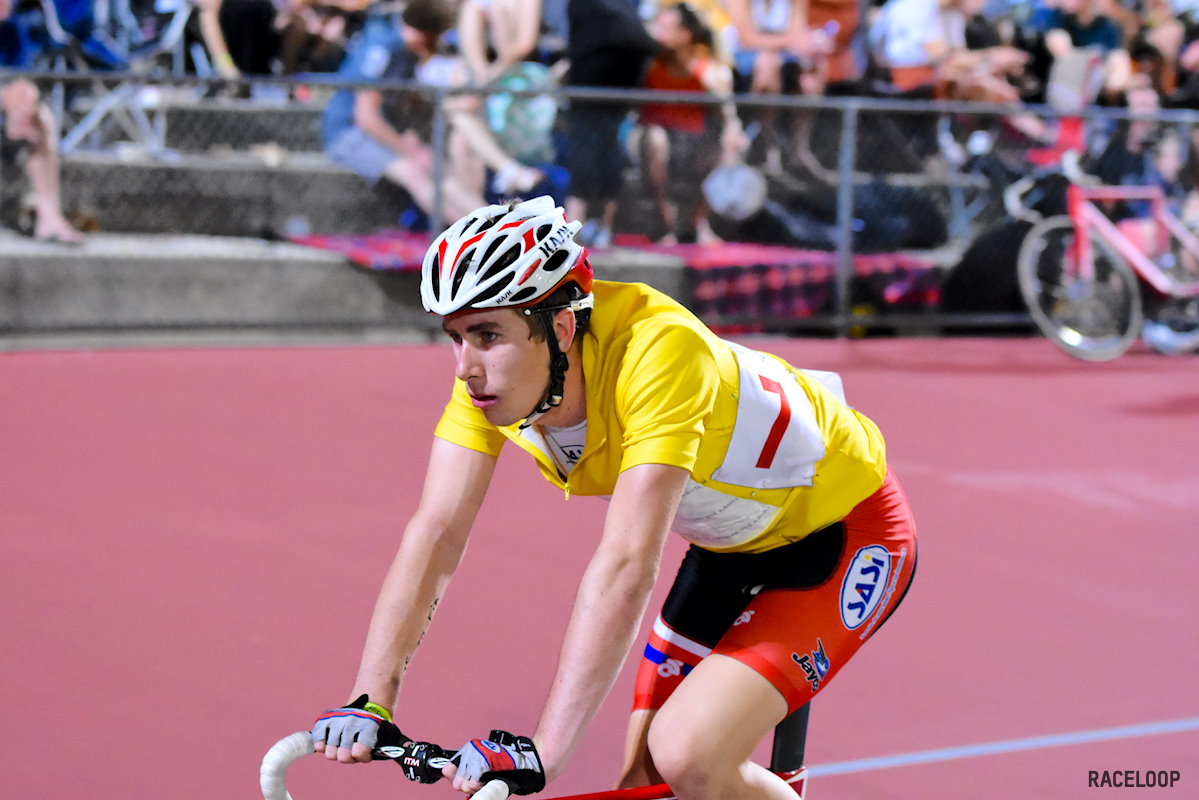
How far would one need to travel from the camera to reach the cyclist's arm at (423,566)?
254 centimetres

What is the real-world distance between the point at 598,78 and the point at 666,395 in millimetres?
7457

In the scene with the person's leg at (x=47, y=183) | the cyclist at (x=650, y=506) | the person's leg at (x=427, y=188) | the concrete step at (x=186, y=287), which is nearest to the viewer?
the cyclist at (x=650, y=506)

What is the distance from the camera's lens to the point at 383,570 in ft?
17.3

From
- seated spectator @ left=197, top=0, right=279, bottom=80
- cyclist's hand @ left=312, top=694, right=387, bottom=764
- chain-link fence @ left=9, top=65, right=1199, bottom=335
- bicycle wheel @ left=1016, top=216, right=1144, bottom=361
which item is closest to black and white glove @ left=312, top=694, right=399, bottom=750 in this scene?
cyclist's hand @ left=312, top=694, right=387, bottom=764

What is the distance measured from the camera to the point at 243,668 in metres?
4.28

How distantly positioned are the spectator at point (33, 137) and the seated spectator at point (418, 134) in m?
1.70

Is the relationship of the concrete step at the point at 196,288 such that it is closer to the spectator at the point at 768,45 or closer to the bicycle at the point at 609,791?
the spectator at the point at 768,45

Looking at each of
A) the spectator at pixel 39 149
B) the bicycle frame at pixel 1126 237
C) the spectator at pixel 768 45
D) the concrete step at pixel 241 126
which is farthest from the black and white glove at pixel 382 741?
the spectator at pixel 768 45

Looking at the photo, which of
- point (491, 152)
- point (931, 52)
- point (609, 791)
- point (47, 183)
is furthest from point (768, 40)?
point (609, 791)

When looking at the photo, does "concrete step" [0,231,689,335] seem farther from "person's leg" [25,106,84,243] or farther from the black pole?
the black pole

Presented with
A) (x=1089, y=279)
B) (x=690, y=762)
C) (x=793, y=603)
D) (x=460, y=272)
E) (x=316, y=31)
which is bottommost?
(x=1089, y=279)

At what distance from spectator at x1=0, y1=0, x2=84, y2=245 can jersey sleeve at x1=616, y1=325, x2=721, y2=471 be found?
273 inches

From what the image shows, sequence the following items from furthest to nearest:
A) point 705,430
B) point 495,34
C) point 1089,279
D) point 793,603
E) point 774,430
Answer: point 1089,279 → point 495,34 → point 793,603 → point 774,430 → point 705,430

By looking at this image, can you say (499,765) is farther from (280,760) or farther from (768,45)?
(768,45)
